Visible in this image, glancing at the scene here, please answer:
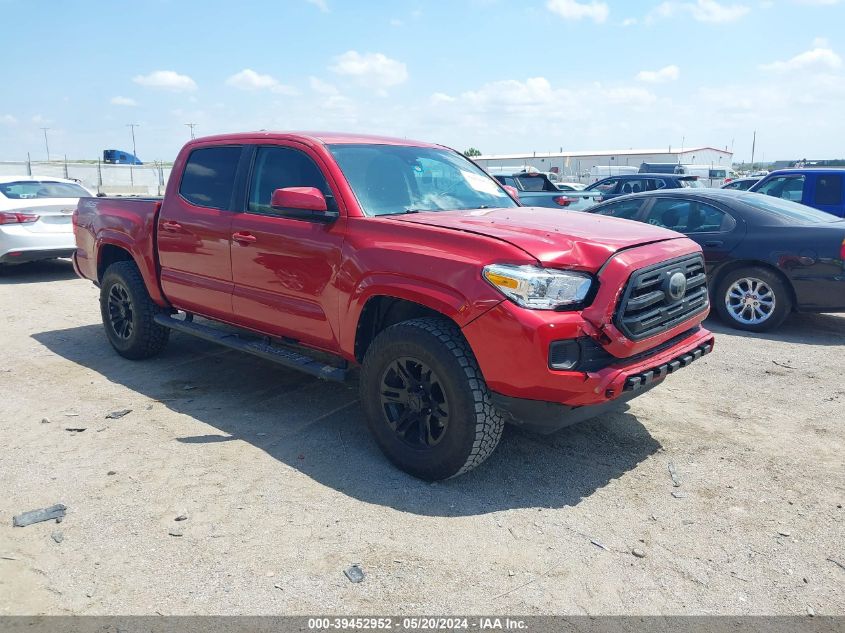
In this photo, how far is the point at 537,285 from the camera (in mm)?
3400

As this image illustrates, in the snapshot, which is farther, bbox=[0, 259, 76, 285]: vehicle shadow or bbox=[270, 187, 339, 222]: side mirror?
bbox=[0, 259, 76, 285]: vehicle shadow

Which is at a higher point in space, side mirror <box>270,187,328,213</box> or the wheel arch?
side mirror <box>270,187,328,213</box>

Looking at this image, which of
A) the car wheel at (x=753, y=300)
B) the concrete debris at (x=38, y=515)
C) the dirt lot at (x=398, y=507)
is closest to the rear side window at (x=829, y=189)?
the car wheel at (x=753, y=300)

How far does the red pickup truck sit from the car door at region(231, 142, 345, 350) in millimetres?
12

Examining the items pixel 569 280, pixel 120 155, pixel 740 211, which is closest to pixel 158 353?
pixel 569 280

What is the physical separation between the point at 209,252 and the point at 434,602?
3297mm

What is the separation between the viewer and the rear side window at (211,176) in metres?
5.14

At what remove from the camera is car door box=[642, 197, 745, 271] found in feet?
24.7

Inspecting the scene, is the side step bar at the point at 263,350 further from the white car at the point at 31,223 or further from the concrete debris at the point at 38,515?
the white car at the point at 31,223

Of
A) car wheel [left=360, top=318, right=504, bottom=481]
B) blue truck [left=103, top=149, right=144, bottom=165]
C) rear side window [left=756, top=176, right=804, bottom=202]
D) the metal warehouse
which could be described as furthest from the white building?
car wheel [left=360, top=318, right=504, bottom=481]

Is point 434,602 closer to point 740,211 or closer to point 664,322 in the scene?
point 664,322

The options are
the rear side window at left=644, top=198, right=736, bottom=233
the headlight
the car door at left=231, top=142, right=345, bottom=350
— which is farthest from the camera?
the rear side window at left=644, top=198, right=736, bottom=233

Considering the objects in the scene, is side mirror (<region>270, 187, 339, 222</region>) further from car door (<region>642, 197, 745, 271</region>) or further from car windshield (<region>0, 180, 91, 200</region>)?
car windshield (<region>0, 180, 91, 200</region>)

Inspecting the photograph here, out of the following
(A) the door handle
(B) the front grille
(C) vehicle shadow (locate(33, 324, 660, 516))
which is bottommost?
(C) vehicle shadow (locate(33, 324, 660, 516))
